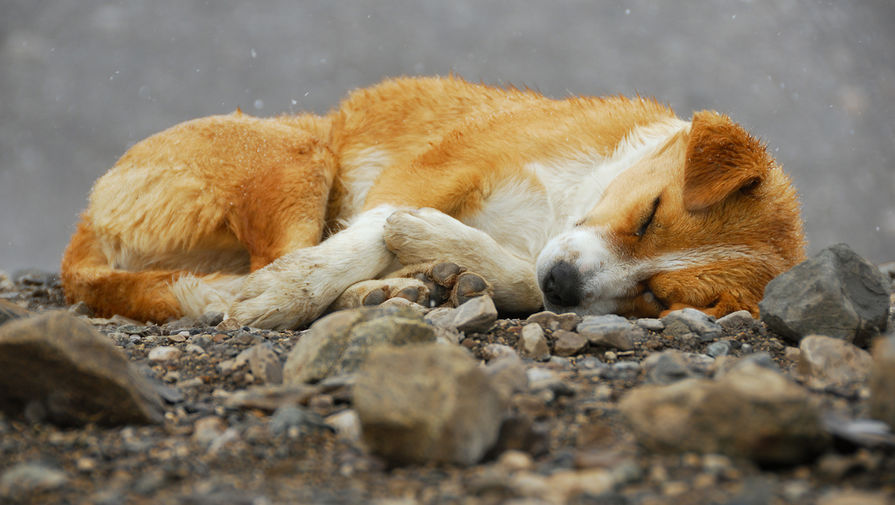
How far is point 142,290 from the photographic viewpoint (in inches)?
135

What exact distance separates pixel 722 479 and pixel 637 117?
2.87 metres

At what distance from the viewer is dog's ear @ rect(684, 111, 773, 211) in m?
2.96

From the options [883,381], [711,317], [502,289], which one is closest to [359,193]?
[502,289]

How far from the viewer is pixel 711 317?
273 cm

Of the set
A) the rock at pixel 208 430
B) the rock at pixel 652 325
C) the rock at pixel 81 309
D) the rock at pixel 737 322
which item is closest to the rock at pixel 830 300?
the rock at pixel 737 322

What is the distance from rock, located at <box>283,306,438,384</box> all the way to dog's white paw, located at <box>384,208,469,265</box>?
1.34 metres

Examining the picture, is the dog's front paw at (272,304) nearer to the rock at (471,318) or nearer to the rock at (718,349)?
the rock at (471,318)

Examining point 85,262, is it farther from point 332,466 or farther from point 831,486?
point 831,486

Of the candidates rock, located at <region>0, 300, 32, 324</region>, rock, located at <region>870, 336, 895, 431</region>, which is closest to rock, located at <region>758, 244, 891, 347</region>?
rock, located at <region>870, 336, 895, 431</region>

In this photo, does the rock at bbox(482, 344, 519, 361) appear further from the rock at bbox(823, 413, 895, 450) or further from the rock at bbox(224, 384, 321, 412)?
the rock at bbox(823, 413, 895, 450)

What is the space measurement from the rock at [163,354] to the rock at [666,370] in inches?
53.1

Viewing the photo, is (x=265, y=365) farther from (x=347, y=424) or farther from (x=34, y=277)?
(x=34, y=277)

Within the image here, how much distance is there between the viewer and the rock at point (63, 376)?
1.53 m

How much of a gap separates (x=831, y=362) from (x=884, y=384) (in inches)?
28.1
